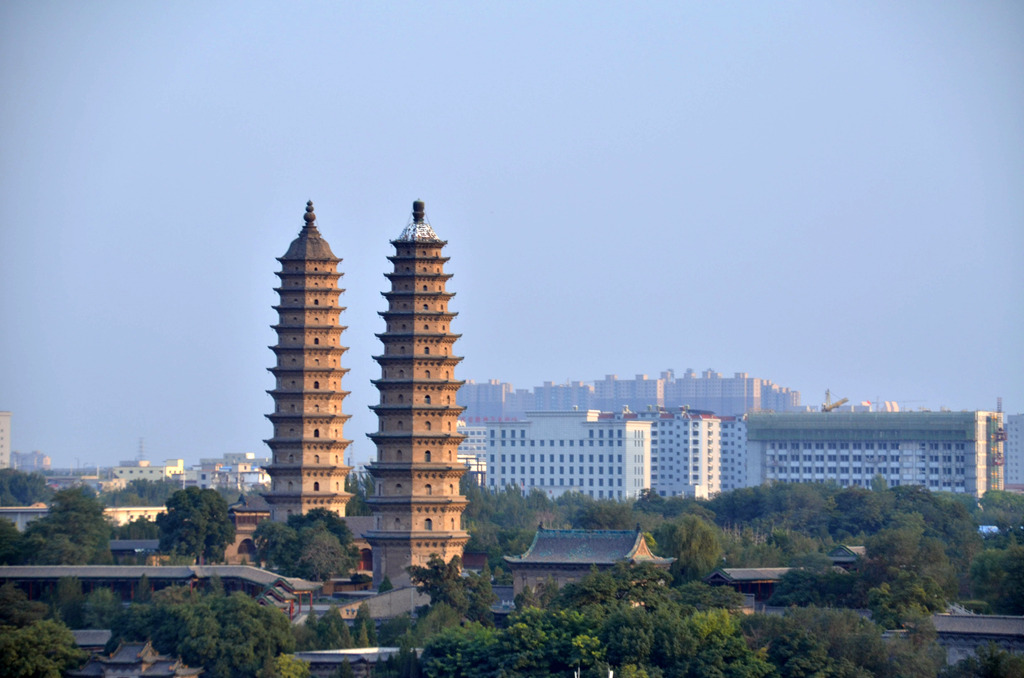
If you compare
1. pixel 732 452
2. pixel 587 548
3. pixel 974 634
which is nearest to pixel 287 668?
pixel 587 548

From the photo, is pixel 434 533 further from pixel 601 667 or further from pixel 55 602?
pixel 601 667

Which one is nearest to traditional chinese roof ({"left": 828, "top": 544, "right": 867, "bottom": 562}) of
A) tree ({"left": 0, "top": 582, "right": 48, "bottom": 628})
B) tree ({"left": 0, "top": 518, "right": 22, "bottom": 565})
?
tree ({"left": 0, "top": 582, "right": 48, "bottom": 628})

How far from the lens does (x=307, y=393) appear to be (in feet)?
238

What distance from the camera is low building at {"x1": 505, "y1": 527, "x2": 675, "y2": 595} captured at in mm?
56156

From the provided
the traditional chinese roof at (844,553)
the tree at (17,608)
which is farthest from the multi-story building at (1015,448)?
the tree at (17,608)

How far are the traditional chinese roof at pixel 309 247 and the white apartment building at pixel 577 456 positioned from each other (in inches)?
2556

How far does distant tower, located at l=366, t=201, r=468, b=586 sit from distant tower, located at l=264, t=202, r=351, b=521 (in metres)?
7.59

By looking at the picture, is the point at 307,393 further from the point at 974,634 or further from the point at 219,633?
the point at 974,634

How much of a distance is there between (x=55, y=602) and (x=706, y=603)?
72.5 feet

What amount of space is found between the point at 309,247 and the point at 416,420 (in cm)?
1184

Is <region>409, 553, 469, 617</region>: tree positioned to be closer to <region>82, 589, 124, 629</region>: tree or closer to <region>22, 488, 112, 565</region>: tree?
<region>82, 589, 124, 629</region>: tree

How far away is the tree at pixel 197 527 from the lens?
6906 cm

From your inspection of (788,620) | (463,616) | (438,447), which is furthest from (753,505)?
(788,620)

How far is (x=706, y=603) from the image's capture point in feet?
164
